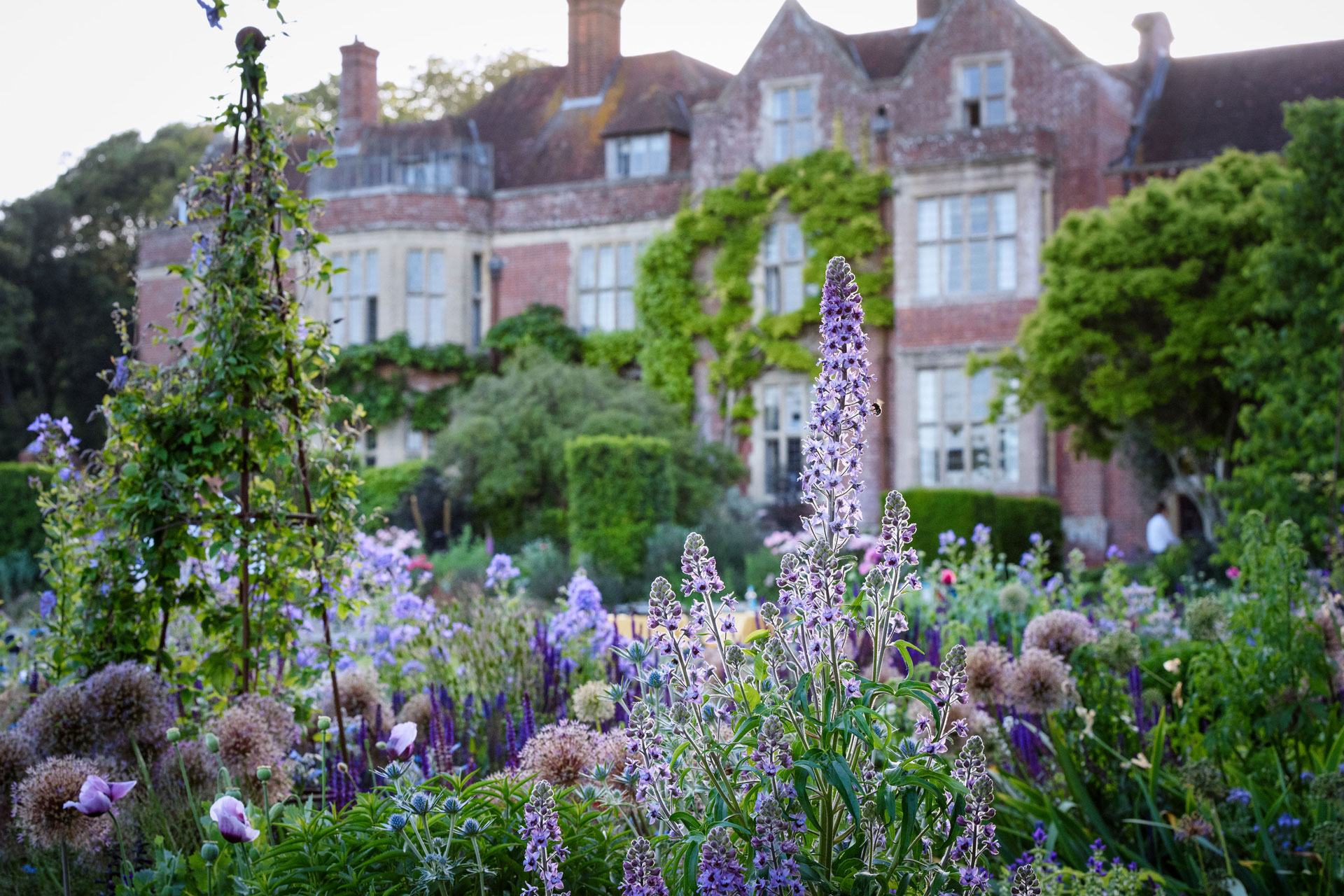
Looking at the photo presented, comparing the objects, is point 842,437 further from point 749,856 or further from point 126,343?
point 126,343

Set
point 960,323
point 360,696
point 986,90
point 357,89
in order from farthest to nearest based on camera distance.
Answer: point 357,89 → point 986,90 → point 960,323 → point 360,696

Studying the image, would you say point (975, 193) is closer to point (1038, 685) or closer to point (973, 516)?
point (973, 516)

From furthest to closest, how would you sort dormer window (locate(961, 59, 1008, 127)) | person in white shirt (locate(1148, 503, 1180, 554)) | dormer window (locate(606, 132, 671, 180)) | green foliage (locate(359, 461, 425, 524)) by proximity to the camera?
dormer window (locate(606, 132, 671, 180)), green foliage (locate(359, 461, 425, 524)), dormer window (locate(961, 59, 1008, 127)), person in white shirt (locate(1148, 503, 1180, 554))

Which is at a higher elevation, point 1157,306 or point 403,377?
point 1157,306

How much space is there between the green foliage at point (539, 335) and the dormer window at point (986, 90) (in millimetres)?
6405

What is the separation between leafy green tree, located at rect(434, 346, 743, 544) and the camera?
1723 centimetres

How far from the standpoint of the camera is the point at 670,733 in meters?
2.22

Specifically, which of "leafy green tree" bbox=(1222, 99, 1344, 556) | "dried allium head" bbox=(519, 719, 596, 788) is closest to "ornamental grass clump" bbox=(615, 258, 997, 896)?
"dried allium head" bbox=(519, 719, 596, 788)

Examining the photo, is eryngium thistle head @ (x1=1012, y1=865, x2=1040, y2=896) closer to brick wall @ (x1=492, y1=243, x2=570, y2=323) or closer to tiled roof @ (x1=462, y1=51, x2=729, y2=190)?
brick wall @ (x1=492, y1=243, x2=570, y2=323)

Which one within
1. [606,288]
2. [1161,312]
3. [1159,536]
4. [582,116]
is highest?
[582,116]

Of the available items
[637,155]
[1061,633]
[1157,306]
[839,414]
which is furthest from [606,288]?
[839,414]

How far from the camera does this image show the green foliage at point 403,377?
20375mm

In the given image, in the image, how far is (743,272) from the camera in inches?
746

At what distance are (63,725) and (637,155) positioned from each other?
707 inches
